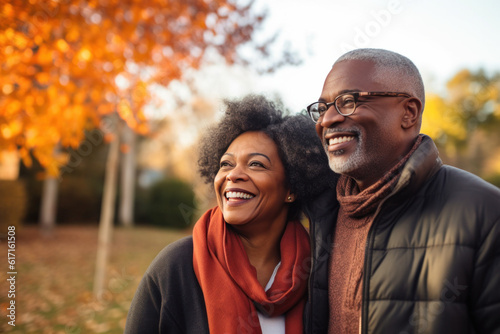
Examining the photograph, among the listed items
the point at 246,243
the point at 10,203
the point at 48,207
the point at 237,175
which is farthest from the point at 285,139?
the point at 48,207

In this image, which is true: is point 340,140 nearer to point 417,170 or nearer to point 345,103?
point 345,103

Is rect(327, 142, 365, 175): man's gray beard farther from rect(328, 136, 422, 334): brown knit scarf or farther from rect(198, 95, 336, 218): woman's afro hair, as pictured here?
rect(198, 95, 336, 218): woman's afro hair

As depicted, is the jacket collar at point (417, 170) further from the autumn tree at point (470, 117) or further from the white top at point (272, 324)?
the autumn tree at point (470, 117)

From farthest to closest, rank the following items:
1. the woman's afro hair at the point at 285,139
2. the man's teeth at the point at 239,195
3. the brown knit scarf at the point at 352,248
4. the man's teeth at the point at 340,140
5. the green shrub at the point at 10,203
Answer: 1. the green shrub at the point at 10,203
2. the woman's afro hair at the point at 285,139
3. the man's teeth at the point at 239,195
4. the man's teeth at the point at 340,140
5. the brown knit scarf at the point at 352,248

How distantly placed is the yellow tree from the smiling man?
3441 millimetres

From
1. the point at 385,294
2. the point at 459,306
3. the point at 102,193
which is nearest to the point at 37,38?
the point at 385,294

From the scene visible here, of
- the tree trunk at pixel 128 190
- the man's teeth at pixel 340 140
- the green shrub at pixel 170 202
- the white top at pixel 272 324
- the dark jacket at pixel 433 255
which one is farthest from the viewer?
the green shrub at pixel 170 202

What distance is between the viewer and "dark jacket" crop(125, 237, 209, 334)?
236cm

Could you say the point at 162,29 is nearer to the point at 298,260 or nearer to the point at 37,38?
the point at 37,38

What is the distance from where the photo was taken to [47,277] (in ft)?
27.3

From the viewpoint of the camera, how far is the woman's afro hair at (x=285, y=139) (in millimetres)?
2824

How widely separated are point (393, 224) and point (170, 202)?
57.8 feet

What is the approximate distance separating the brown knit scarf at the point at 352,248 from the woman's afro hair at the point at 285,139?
17.2 inches

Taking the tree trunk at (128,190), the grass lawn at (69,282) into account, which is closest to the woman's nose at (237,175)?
the grass lawn at (69,282)
